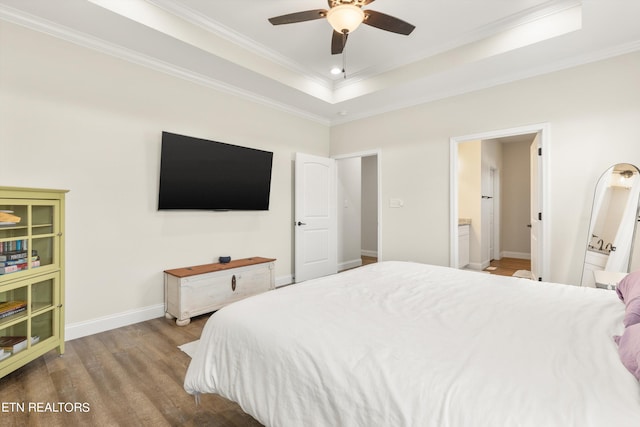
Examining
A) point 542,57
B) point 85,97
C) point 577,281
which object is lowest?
point 577,281

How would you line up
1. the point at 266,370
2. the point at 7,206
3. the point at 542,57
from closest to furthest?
the point at 266,370 → the point at 7,206 → the point at 542,57

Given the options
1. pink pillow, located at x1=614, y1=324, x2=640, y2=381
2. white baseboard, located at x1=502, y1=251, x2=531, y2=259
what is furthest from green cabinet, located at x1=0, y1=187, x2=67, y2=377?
white baseboard, located at x1=502, y1=251, x2=531, y2=259

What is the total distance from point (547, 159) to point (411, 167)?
1.51m

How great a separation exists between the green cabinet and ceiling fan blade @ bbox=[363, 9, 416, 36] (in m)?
2.63

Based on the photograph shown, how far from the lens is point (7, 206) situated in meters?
2.10

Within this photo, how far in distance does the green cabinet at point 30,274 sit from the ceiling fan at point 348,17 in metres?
2.14

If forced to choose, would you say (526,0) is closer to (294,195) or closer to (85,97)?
(294,195)

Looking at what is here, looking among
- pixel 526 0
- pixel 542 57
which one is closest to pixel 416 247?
pixel 542 57

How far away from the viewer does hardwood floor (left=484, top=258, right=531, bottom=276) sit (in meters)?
5.25

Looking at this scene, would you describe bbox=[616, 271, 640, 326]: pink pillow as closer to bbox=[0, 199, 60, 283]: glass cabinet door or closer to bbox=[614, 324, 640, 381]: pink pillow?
bbox=[614, 324, 640, 381]: pink pillow

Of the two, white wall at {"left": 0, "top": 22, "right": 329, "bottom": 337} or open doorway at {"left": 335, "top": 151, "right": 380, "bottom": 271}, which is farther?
open doorway at {"left": 335, "top": 151, "right": 380, "bottom": 271}

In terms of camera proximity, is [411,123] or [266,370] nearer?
[266,370]

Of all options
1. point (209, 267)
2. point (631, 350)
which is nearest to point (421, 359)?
point (631, 350)

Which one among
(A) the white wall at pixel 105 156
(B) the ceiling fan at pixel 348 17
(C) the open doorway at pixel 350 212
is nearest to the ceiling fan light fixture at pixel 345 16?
(B) the ceiling fan at pixel 348 17
